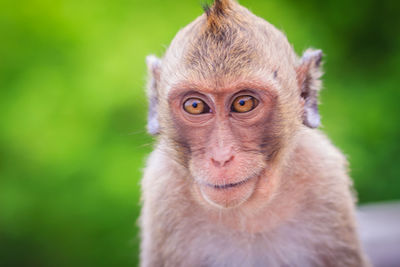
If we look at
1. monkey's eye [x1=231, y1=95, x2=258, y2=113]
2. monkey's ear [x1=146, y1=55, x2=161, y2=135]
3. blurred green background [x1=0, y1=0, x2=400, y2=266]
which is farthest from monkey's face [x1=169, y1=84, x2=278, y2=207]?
blurred green background [x1=0, y1=0, x2=400, y2=266]

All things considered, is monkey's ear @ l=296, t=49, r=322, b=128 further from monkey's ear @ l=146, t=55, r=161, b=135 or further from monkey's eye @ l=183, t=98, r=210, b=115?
monkey's ear @ l=146, t=55, r=161, b=135

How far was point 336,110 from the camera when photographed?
544cm

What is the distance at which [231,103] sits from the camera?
100 inches

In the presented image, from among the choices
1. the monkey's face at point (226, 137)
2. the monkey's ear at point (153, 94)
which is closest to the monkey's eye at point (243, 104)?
the monkey's face at point (226, 137)

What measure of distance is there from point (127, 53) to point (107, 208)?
4.51 ft

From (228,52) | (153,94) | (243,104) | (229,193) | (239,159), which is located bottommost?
(229,193)

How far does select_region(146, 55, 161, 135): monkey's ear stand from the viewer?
2.87 meters

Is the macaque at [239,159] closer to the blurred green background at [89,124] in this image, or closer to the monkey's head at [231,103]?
the monkey's head at [231,103]

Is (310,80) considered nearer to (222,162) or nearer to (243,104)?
(243,104)

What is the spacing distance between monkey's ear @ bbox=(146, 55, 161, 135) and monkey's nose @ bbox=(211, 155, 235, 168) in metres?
0.54

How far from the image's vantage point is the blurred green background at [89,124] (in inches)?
195

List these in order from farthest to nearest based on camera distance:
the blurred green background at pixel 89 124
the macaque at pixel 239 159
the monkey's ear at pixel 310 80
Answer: the blurred green background at pixel 89 124 < the monkey's ear at pixel 310 80 < the macaque at pixel 239 159

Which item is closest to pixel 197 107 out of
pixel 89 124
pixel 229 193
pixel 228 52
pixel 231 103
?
pixel 231 103

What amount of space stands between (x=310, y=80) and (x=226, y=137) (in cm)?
65
